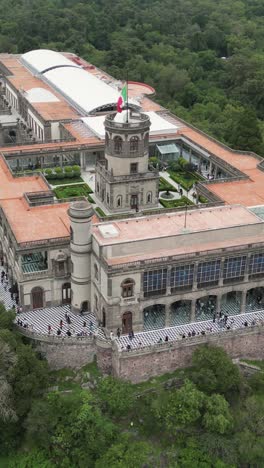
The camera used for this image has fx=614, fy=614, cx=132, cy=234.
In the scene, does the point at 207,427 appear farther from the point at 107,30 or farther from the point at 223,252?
the point at 107,30

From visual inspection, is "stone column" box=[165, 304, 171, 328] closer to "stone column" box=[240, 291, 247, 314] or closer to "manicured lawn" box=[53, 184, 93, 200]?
"stone column" box=[240, 291, 247, 314]

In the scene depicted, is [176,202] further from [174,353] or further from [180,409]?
[180,409]

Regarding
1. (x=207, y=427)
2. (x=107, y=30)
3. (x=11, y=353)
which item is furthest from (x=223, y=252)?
(x=107, y=30)

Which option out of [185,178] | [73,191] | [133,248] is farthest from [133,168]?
[133,248]

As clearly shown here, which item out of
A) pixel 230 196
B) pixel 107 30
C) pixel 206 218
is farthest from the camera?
pixel 107 30

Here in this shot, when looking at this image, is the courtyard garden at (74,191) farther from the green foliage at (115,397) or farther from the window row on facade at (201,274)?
the green foliage at (115,397)

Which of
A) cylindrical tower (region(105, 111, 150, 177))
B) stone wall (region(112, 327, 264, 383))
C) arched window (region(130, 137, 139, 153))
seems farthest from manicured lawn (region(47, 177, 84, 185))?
stone wall (region(112, 327, 264, 383))
